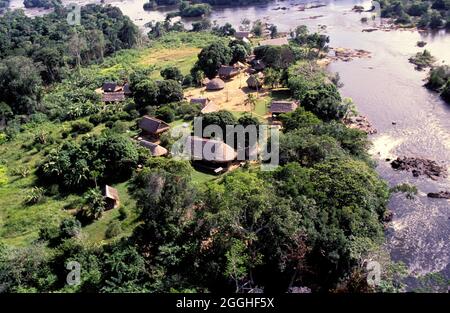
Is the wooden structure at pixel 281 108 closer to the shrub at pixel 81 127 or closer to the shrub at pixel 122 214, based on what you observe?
the shrub at pixel 81 127

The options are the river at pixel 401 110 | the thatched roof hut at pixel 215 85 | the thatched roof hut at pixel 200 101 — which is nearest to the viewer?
the river at pixel 401 110

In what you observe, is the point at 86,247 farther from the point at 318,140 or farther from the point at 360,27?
the point at 360,27

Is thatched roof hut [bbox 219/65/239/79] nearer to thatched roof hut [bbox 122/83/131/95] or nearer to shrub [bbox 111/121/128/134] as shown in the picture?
thatched roof hut [bbox 122/83/131/95]

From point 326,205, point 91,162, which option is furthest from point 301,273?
point 91,162

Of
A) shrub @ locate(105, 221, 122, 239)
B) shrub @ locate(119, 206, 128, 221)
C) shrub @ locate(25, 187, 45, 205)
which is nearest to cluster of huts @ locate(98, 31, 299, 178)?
shrub @ locate(119, 206, 128, 221)

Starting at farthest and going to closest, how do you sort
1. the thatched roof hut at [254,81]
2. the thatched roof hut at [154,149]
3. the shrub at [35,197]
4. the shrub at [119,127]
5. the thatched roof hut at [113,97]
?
the thatched roof hut at [254,81]
the thatched roof hut at [113,97]
the shrub at [119,127]
the thatched roof hut at [154,149]
the shrub at [35,197]

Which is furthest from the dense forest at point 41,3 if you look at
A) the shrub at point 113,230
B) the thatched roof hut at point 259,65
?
the shrub at point 113,230

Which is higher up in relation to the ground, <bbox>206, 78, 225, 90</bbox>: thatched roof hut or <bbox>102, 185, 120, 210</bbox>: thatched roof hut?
<bbox>206, 78, 225, 90</bbox>: thatched roof hut
